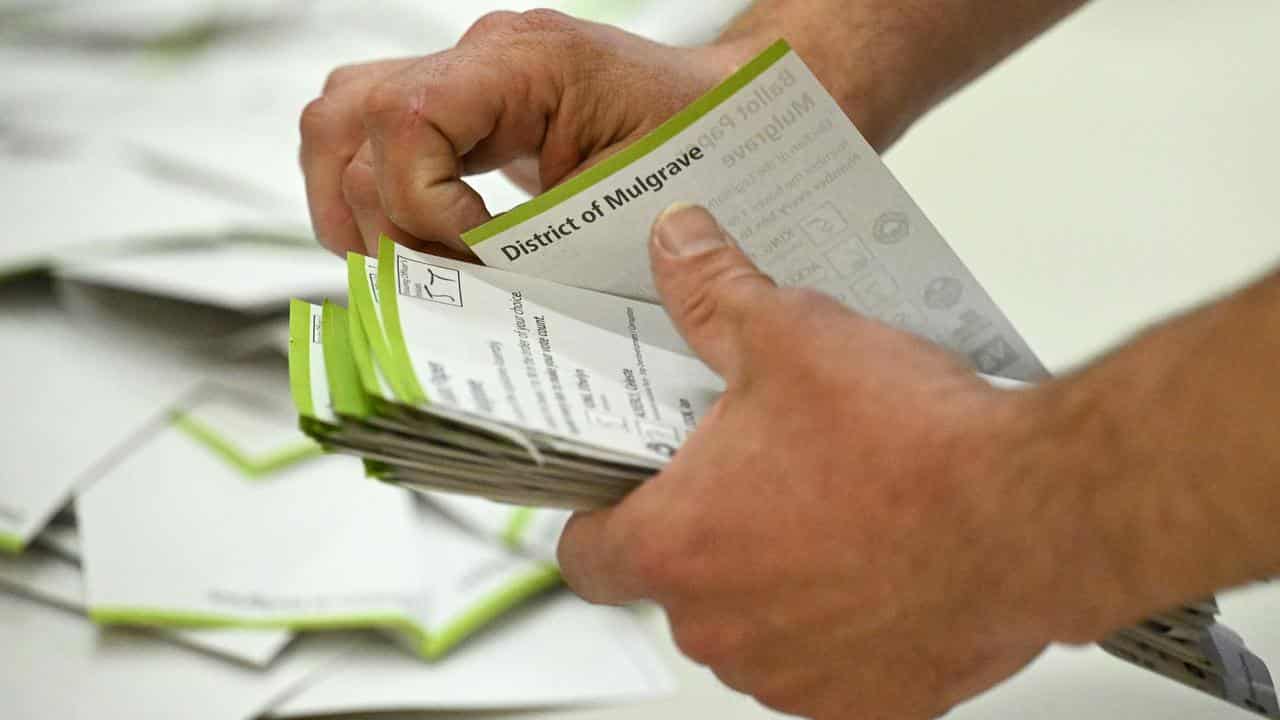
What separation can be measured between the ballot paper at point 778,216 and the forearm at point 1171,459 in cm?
13

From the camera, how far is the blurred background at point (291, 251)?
0.75m

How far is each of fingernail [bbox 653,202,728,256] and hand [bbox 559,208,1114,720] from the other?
3 centimetres

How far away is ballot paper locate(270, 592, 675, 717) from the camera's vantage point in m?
0.74

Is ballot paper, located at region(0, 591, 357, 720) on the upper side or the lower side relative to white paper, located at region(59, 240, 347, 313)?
lower

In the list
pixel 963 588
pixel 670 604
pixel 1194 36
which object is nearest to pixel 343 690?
pixel 670 604

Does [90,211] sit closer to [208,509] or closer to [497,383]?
[208,509]

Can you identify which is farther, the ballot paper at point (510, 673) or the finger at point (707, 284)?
the ballot paper at point (510, 673)

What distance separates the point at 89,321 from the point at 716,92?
641 millimetres

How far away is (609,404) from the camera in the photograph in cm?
51

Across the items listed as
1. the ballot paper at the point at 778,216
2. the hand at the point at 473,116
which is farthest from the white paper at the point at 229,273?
the ballot paper at the point at 778,216

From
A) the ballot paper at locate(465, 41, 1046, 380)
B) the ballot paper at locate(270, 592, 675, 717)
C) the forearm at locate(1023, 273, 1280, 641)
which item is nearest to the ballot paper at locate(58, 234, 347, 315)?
the ballot paper at locate(270, 592, 675, 717)

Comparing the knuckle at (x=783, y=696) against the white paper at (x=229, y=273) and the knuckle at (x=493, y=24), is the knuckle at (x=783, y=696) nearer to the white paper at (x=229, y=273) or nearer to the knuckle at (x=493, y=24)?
the knuckle at (x=493, y=24)

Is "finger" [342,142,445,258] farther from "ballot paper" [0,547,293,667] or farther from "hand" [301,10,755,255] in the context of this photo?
"ballot paper" [0,547,293,667]

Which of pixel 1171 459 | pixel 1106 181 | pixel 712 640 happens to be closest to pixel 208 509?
pixel 712 640
